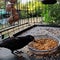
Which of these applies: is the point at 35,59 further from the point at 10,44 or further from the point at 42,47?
the point at 10,44

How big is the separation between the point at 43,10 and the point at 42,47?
2.74m

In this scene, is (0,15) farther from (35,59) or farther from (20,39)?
(35,59)

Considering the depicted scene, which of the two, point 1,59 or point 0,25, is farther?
point 0,25

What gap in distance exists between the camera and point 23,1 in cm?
381

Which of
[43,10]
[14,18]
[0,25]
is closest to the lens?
[14,18]

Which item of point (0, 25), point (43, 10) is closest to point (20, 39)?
point (0, 25)

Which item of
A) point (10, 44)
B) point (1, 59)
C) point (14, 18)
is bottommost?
A: point (1, 59)

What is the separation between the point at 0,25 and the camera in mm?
2602

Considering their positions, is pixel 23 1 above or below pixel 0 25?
above

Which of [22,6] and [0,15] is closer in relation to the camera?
[0,15]

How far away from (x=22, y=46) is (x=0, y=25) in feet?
3.40

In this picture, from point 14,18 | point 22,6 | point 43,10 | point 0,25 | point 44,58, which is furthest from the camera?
point 43,10

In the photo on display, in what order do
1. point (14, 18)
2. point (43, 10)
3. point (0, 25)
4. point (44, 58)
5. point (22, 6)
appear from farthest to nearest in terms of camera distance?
point (43, 10) → point (22, 6) → point (0, 25) → point (14, 18) → point (44, 58)

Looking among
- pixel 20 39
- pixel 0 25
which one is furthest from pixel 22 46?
pixel 0 25
